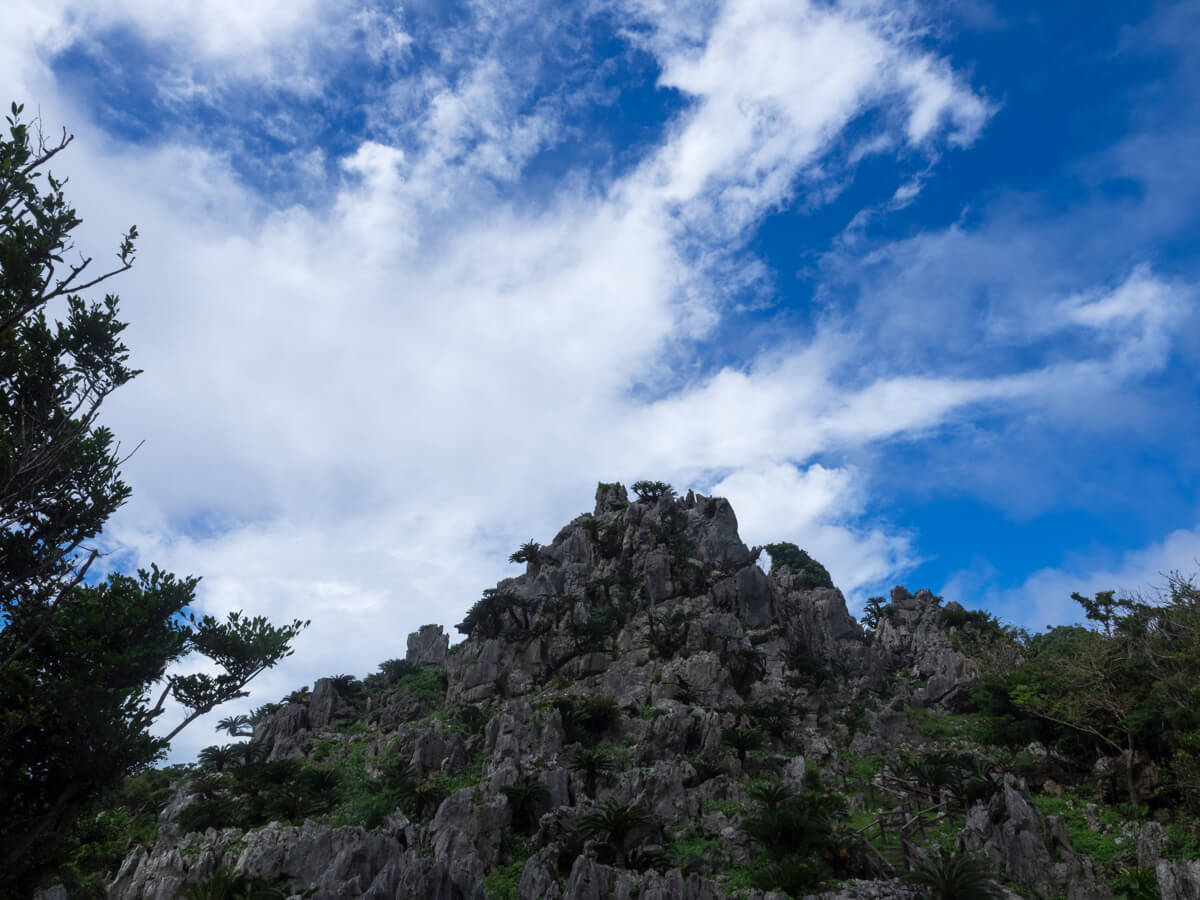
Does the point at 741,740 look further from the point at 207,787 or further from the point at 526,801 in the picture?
the point at 207,787

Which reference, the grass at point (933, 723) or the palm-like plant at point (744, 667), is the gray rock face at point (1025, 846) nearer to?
the grass at point (933, 723)

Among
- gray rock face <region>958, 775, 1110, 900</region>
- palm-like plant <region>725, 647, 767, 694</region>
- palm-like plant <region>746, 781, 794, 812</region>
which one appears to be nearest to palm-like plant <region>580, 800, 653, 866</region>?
palm-like plant <region>746, 781, 794, 812</region>

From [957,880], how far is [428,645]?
74.1 meters

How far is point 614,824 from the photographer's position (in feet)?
92.9

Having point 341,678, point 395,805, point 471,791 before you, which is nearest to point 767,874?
point 471,791

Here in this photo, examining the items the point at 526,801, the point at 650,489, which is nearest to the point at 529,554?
the point at 650,489

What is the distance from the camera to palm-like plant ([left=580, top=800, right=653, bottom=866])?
28.3 metres

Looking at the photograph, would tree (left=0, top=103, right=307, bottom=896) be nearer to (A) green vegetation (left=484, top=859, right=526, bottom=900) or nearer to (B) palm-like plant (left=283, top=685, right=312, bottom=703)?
(A) green vegetation (left=484, top=859, right=526, bottom=900)

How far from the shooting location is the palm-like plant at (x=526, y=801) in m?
32.1

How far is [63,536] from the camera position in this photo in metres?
15.5

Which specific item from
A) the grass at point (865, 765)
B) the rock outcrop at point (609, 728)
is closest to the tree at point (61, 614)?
the rock outcrop at point (609, 728)

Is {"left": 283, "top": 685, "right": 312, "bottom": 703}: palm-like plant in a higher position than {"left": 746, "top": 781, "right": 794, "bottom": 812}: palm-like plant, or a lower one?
higher

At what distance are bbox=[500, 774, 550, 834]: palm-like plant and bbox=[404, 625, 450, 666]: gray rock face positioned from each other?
168 feet

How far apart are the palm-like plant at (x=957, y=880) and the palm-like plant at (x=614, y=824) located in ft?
36.7
